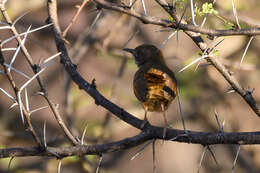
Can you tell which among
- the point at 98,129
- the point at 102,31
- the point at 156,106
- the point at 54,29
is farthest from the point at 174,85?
the point at 102,31

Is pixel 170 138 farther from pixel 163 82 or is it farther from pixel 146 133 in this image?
pixel 163 82

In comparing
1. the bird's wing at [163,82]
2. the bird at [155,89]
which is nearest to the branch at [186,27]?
the bird at [155,89]

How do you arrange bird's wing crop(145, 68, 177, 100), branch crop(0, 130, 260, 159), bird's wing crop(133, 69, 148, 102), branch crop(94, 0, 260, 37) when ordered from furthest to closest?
1. bird's wing crop(133, 69, 148, 102)
2. bird's wing crop(145, 68, 177, 100)
3. branch crop(0, 130, 260, 159)
4. branch crop(94, 0, 260, 37)

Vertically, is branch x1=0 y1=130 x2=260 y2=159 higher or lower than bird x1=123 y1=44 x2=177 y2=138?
lower

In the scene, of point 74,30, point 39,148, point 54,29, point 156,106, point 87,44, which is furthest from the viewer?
point 74,30

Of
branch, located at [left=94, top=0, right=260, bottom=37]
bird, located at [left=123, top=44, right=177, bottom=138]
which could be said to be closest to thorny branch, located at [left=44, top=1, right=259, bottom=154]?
bird, located at [left=123, top=44, right=177, bottom=138]

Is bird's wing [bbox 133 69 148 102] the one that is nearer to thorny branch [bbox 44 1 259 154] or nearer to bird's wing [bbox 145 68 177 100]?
bird's wing [bbox 145 68 177 100]

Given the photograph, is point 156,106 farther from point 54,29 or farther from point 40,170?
point 40,170

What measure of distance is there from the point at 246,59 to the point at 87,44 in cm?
295

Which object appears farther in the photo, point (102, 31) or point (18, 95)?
point (102, 31)

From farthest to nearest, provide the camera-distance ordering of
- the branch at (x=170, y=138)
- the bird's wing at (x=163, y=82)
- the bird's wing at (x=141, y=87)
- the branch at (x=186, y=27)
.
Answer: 1. the bird's wing at (x=141, y=87)
2. the bird's wing at (x=163, y=82)
3. the branch at (x=170, y=138)
4. the branch at (x=186, y=27)

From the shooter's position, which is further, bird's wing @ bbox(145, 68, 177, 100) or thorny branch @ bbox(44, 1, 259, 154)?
bird's wing @ bbox(145, 68, 177, 100)

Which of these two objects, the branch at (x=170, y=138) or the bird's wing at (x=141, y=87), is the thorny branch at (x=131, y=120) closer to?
the branch at (x=170, y=138)

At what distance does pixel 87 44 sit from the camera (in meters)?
6.84
